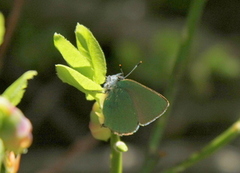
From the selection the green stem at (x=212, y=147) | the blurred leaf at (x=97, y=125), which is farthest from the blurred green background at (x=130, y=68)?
the blurred leaf at (x=97, y=125)

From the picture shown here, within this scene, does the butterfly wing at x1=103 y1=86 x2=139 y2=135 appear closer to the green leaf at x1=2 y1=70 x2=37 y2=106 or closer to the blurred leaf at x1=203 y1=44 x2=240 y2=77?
the green leaf at x1=2 y1=70 x2=37 y2=106

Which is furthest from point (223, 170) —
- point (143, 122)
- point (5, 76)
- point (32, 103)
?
point (143, 122)

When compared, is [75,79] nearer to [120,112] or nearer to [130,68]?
[120,112]

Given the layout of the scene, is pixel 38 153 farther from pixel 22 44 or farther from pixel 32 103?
pixel 22 44

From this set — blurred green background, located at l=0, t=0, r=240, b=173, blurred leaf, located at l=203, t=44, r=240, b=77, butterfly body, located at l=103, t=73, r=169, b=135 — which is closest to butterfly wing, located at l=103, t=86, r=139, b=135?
butterfly body, located at l=103, t=73, r=169, b=135

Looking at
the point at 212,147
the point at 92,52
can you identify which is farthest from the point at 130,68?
the point at 92,52
